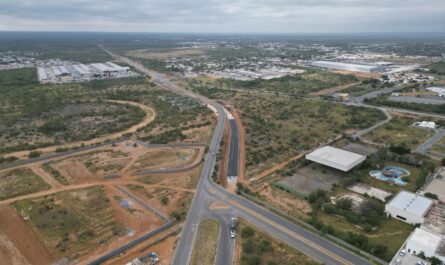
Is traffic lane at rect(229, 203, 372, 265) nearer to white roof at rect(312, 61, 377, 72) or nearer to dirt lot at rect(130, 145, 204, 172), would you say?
dirt lot at rect(130, 145, 204, 172)

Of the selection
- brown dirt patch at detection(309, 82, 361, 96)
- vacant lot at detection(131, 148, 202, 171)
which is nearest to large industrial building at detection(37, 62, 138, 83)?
brown dirt patch at detection(309, 82, 361, 96)

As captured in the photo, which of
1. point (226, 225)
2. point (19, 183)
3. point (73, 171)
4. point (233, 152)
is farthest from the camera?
point (233, 152)

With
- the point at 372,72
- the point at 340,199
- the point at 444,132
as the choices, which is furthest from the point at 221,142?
the point at 372,72

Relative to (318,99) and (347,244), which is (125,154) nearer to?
(347,244)

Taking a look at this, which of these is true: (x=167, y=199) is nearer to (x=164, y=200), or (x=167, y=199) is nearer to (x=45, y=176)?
(x=164, y=200)

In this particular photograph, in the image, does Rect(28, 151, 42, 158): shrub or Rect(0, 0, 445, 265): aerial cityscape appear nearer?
→ Rect(0, 0, 445, 265): aerial cityscape

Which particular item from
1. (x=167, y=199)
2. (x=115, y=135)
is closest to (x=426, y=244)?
(x=167, y=199)
